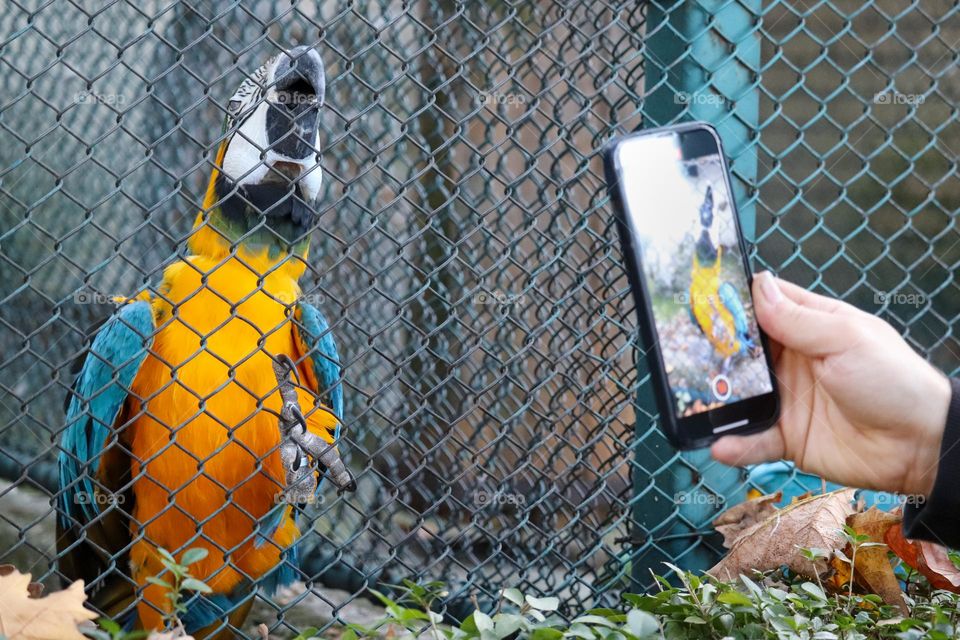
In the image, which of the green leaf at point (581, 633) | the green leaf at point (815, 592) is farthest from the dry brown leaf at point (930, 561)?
the green leaf at point (581, 633)

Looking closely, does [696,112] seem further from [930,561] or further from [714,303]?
[930,561]

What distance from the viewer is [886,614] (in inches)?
58.9

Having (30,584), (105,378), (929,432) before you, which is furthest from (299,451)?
(929,432)

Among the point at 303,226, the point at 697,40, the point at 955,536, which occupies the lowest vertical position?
the point at 955,536

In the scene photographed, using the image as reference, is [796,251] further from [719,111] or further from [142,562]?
[142,562]

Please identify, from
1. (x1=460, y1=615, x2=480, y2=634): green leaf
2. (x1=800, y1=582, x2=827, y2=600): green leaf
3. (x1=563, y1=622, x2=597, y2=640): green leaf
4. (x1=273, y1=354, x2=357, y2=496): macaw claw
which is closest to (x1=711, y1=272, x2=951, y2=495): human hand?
(x1=800, y1=582, x2=827, y2=600): green leaf

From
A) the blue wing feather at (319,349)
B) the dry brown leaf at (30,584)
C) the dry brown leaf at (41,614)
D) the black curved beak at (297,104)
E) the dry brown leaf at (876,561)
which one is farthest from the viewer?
the blue wing feather at (319,349)

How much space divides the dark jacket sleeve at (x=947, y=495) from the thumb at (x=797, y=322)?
0.56 ft

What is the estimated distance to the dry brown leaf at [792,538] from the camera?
5.65ft

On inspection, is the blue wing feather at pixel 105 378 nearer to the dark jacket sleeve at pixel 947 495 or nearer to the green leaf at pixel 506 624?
the green leaf at pixel 506 624

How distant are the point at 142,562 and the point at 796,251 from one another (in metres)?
1.64

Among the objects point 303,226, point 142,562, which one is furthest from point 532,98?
point 142,562

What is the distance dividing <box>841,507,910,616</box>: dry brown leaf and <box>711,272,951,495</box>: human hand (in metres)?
0.36

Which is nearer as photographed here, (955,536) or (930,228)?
(955,536)
